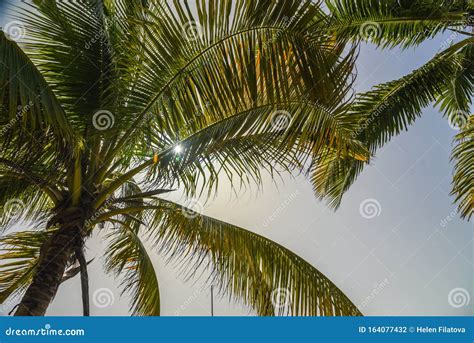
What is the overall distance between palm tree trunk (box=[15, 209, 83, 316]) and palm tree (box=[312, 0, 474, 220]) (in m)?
3.40

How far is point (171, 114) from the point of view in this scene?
4309 millimetres

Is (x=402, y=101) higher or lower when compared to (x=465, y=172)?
higher

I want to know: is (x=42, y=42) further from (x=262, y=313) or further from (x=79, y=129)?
(x=262, y=313)

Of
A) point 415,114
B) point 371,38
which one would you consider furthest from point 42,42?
point 415,114

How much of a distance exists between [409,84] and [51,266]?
5.42 meters

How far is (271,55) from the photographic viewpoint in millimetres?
3912

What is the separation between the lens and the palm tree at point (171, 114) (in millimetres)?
3855

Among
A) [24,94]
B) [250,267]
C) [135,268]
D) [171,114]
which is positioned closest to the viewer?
[24,94]

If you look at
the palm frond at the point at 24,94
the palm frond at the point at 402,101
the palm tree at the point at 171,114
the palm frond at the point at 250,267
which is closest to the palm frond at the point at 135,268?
the palm frond at the point at 250,267

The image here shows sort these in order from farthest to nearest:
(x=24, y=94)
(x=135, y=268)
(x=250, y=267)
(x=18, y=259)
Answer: (x=135, y=268), (x=18, y=259), (x=250, y=267), (x=24, y=94)

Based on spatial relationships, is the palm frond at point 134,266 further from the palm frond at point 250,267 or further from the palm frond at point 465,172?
the palm frond at point 465,172

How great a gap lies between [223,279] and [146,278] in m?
1.48

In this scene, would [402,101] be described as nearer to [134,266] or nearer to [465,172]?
[465,172]

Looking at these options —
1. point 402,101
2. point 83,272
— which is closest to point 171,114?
point 83,272
